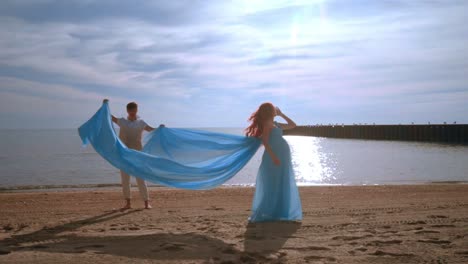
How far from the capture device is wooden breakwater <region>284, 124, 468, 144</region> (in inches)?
2044

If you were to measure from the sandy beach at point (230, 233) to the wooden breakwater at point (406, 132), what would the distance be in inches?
1833

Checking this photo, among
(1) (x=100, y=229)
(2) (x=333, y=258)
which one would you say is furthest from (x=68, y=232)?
(2) (x=333, y=258)

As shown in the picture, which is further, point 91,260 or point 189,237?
point 189,237

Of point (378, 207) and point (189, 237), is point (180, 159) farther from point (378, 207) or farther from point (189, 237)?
point (378, 207)

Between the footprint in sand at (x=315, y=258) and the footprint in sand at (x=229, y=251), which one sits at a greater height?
the footprint in sand at (x=229, y=251)

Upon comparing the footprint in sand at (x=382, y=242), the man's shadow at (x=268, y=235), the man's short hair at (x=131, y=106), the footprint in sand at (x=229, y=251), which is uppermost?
the man's short hair at (x=131, y=106)

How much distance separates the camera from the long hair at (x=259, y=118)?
269 inches

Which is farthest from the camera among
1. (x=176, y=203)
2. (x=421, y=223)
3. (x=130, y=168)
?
(x=176, y=203)

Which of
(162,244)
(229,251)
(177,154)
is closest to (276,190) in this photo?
(177,154)

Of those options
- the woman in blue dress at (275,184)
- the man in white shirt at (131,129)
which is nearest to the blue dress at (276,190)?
the woman in blue dress at (275,184)

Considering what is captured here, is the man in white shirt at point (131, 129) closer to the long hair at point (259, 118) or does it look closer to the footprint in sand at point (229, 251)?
the long hair at point (259, 118)

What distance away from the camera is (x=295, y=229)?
20.8 feet

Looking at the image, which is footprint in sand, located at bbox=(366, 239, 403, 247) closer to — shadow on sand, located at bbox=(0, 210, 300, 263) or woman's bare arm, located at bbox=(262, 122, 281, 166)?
shadow on sand, located at bbox=(0, 210, 300, 263)

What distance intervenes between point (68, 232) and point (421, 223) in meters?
4.83
